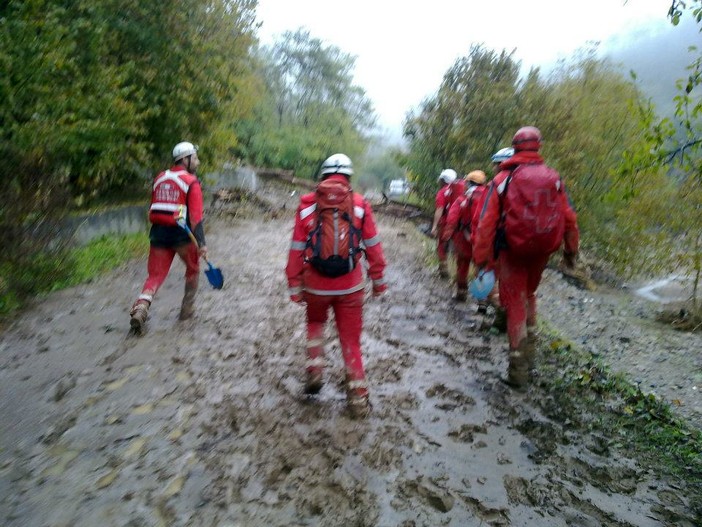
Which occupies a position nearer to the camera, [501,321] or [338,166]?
[338,166]

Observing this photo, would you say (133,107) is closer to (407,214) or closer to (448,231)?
(448,231)

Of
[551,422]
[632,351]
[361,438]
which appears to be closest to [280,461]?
[361,438]

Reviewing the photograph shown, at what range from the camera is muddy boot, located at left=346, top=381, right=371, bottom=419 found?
4246 mm

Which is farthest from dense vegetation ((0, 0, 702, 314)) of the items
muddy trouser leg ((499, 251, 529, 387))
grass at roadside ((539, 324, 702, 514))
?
grass at roadside ((539, 324, 702, 514))

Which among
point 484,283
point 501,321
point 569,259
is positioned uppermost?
point 569,259

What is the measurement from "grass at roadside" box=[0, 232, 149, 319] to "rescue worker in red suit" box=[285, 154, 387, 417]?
4625 millimetres

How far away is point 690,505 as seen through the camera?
3410 millimetres

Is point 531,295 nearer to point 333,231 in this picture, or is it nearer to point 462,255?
point 333,231

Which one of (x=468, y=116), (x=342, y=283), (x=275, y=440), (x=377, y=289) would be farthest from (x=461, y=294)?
(x=468, y=116)

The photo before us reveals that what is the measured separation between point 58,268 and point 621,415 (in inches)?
299

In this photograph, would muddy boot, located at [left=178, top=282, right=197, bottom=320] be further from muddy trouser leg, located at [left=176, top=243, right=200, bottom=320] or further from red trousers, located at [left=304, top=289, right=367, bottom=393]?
red trousers, located at [left=304, top=289, right=367, bottom=393]

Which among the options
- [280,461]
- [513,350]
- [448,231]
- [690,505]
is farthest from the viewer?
[448,231]

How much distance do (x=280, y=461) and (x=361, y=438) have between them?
0.66 meters

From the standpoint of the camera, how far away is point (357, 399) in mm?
4262
